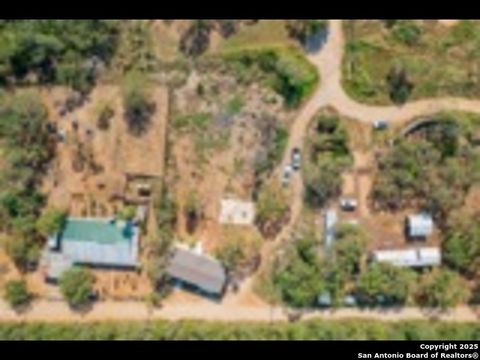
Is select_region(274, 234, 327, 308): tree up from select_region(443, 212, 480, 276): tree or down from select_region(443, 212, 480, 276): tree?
down

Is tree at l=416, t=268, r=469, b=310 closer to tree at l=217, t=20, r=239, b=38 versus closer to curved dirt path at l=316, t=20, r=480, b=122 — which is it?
curved dirt path at l=316, t=20, r=480, b=122

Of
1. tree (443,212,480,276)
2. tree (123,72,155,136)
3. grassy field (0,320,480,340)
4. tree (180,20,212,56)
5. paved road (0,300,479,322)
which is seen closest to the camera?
tree (443,212,480,276)

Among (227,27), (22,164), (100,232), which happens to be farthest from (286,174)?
(22,164)

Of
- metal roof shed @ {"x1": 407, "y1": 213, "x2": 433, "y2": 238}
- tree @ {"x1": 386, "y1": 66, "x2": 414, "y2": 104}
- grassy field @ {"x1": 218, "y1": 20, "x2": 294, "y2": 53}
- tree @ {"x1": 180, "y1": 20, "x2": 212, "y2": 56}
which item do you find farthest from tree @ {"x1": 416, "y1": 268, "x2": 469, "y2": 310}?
tree @ {"x1": 180, "y1": 20, "x2": 212, "y2": 56}

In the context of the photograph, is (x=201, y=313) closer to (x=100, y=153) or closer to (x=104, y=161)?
(x=104, y=161)

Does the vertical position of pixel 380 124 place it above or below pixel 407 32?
below
